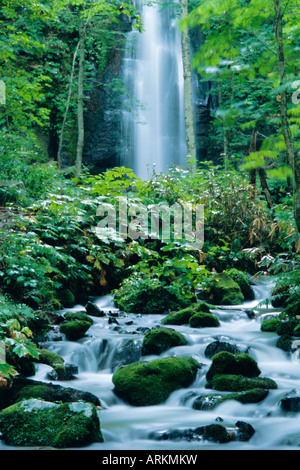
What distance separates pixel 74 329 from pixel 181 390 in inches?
70.7

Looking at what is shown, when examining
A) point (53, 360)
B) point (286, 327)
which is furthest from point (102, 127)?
point (53, 360)

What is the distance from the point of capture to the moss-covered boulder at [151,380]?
4457 millimetres

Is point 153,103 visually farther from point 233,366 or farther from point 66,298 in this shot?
point 233,366

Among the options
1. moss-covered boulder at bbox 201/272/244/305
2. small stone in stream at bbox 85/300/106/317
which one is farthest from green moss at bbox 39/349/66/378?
moss-covered boulder at bbox 201/272/244/305

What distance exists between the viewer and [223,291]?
8195 millimetres

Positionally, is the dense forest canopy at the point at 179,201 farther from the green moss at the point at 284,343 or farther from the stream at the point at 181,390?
the stream at the point at 181,390

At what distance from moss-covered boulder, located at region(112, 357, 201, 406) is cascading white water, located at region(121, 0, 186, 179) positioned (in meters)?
14.6

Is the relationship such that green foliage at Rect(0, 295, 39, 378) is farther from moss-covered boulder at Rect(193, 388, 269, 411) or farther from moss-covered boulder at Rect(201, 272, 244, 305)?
moss-covered boulder at Rect(201, 272, 244, 305)

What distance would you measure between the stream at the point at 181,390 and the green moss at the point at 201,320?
0.12 meters

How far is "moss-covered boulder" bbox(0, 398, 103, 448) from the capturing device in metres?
3.37

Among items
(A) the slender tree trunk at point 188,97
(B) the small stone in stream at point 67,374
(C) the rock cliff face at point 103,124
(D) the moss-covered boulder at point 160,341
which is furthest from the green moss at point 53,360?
(C) the rock cliff face at point 103,124
